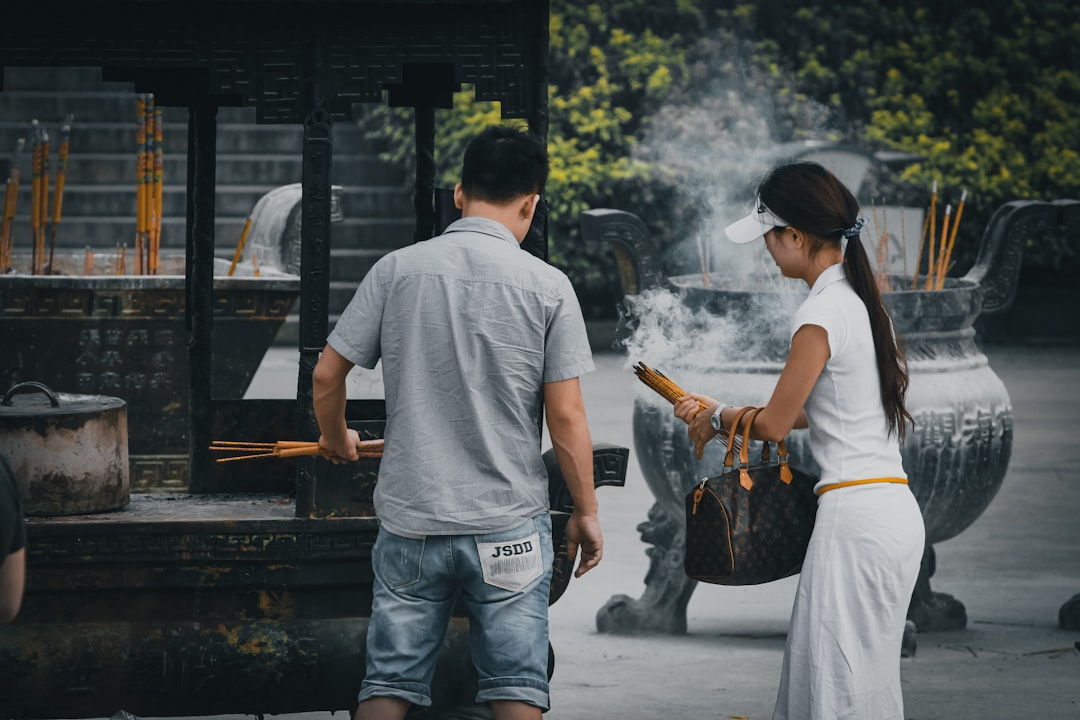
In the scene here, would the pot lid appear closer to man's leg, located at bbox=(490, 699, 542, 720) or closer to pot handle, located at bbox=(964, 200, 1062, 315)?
man's leg, located at bbox=(490, 699, 542, 720)

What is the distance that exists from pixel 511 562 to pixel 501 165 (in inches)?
33.7

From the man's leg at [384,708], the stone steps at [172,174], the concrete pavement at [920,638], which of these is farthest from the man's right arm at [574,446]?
the stone steps at [172,174]

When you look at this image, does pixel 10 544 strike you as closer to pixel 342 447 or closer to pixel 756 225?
pixel 342 447

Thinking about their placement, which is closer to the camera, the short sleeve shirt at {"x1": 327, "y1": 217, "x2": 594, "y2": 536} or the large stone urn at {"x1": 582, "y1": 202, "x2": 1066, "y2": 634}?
the short sleeve shirt at {"x1": 327, "y1": 217, "x2": 594, "y2": 536}

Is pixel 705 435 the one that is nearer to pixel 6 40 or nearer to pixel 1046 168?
pixel 6 40

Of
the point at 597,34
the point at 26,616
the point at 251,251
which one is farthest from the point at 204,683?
the point at 597,34

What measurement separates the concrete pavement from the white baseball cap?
192 centimetres

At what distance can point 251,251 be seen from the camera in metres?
8.20

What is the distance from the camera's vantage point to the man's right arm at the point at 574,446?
3.38 meters

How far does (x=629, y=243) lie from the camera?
6.04 m

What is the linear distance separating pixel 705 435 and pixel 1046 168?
11.4m

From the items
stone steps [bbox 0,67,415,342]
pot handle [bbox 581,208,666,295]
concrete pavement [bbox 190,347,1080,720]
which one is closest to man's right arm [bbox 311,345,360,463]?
concrete pavement [bbox 190,347,1080,720]

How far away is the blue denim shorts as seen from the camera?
3334 millimetres

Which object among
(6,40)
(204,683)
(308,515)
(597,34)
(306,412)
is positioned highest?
(597,34)
